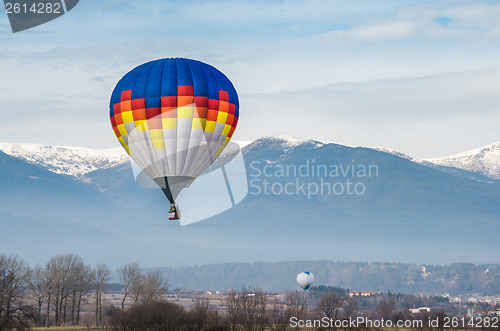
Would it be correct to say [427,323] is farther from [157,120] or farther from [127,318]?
[157,120]

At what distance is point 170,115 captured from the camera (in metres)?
76.8

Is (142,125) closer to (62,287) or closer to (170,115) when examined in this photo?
(170,115)

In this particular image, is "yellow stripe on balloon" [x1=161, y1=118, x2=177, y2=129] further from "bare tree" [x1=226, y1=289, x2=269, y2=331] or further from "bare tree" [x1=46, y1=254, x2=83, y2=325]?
"bare tree" [x1=46, y1=254, x2=83, y2=325]

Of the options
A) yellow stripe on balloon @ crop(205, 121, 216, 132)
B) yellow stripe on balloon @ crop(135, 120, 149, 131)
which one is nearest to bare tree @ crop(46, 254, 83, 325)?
yellow stripe on balloon @ crop(135, 120, 149, 131)

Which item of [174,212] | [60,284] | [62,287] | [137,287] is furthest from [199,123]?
[137,287]

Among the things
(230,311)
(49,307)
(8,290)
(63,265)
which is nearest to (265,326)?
(230,311)

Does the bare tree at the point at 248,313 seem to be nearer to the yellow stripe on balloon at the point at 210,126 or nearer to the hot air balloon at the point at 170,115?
the hot air balloon at the point at 170,115

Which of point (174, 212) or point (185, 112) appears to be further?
point (185, 112)

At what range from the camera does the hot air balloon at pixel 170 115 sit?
76625 millimetres

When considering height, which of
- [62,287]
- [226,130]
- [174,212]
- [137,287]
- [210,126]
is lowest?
[62,287]

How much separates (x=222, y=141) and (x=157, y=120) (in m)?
7.68

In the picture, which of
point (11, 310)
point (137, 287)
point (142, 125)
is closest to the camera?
point (142, 125)

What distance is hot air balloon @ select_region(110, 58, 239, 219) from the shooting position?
7662 centimetres

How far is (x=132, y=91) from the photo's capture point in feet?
254
